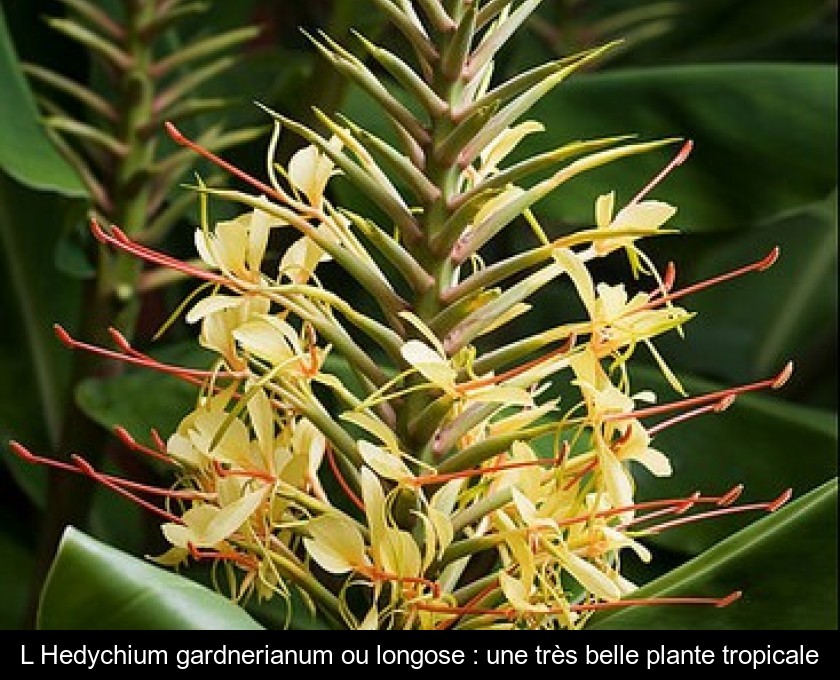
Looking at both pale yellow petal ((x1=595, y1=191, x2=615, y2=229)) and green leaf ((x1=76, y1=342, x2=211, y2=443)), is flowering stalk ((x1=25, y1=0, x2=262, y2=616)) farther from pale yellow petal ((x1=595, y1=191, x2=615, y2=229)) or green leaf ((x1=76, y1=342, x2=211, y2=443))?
pale yellow petal ((x1=595, y1=191, x2=615, y2=229))

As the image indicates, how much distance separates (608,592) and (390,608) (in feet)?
0.33

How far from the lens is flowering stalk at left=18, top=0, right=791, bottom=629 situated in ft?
2.52

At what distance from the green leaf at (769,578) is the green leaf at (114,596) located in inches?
9.9

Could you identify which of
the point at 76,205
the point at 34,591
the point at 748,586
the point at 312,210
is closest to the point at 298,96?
the point at 76,205

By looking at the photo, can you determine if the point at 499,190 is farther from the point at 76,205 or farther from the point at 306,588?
the point at 76,205

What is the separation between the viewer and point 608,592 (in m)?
0.76

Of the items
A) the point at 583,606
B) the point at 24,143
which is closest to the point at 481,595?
the point at 583,606

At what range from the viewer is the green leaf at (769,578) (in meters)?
0.82

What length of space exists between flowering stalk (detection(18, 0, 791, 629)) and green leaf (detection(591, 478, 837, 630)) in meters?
0.01

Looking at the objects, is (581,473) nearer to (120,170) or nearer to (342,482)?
(342,482)

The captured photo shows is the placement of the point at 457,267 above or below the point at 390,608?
above

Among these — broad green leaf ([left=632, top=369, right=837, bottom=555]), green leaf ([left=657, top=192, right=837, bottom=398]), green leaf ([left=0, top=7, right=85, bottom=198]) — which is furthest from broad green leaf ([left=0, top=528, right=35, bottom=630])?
green leaf ([left=657, top=192, right=837, bottom=398])
